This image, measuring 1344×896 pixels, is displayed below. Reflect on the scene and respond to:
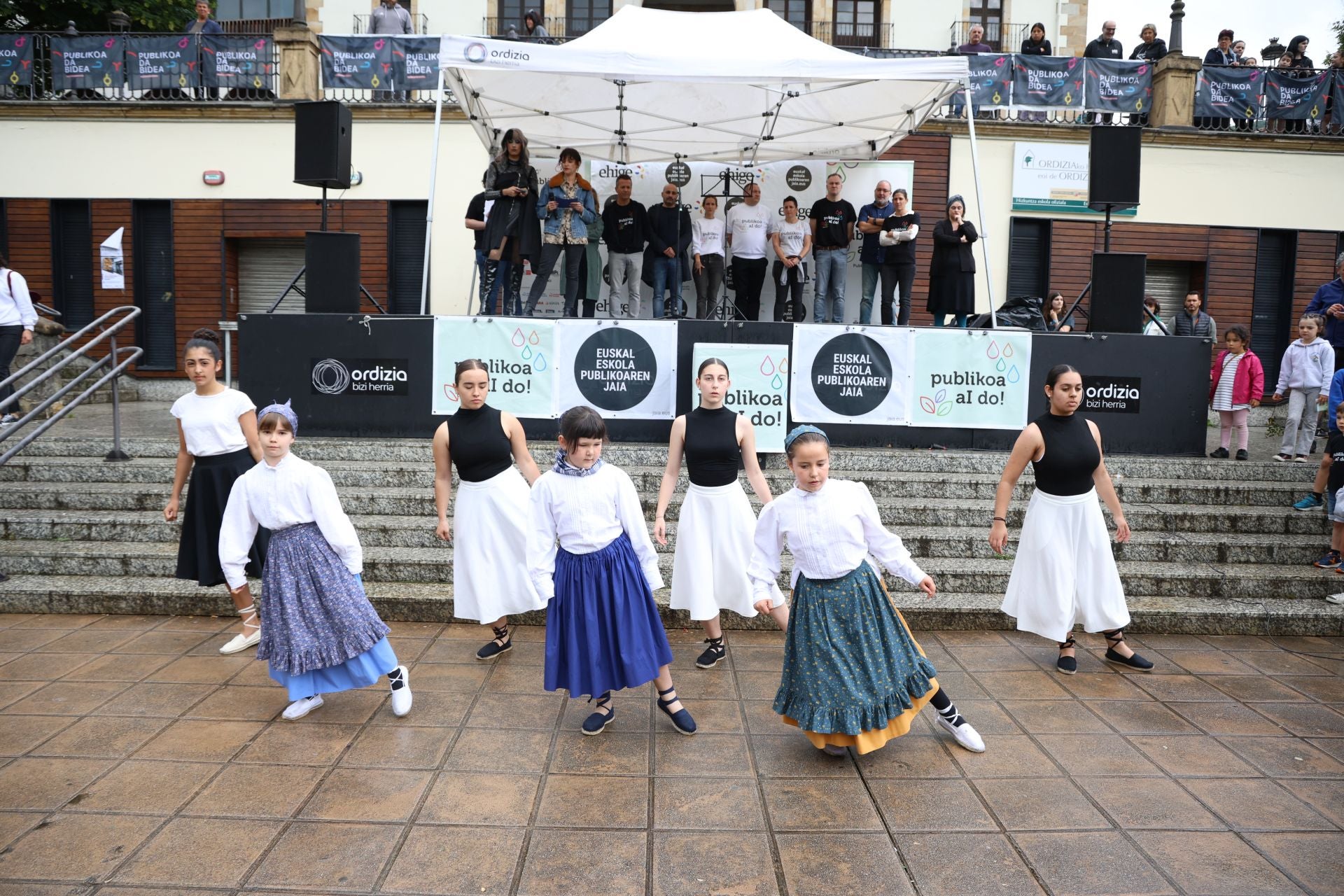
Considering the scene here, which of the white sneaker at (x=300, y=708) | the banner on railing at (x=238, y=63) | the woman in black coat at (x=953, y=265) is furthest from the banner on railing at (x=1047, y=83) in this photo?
the white sneaker at (x=300, y=708)

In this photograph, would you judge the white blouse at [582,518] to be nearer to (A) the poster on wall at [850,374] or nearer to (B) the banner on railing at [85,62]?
(A) the poster on wall at [850,374]

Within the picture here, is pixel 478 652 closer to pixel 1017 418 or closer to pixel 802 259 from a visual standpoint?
pixel 1017 418

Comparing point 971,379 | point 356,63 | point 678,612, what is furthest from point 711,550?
point 356,63

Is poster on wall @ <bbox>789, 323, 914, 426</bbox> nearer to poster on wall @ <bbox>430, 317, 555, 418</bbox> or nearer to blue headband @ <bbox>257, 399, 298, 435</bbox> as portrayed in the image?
poster on wall @ <bbox>430, 317, 555, 418</bbox>

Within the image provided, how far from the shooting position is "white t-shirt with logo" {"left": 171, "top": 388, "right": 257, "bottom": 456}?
5.83 meters

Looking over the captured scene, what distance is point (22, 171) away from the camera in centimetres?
1639

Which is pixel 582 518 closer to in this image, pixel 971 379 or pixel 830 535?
pixel 830 535

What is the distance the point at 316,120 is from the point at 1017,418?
781 centimetres

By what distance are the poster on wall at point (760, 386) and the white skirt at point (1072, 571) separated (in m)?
3.12

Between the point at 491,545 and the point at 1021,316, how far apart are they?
29.3 ft

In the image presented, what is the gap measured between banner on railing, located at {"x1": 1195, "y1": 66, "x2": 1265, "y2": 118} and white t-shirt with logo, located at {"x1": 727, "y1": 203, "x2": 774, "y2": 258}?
9540 mm

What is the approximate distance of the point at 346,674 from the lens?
489 centimetres

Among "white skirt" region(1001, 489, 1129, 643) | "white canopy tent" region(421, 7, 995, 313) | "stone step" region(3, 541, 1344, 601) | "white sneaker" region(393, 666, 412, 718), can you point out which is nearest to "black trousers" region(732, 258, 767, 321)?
"white canopy tent" region(421, 7, 995, 313)

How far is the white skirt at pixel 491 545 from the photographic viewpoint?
5.62 metres
